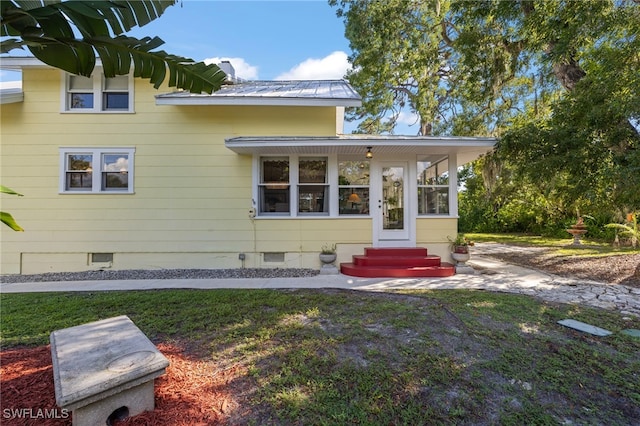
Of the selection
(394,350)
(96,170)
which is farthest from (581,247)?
(96,170)

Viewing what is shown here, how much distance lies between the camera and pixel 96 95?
7867 mm

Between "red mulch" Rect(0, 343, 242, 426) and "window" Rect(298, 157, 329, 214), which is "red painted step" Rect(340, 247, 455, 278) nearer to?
"window" Rect(298, 157, 329, 214)

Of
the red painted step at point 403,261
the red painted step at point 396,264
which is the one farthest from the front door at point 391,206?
the red painted step at point 403,261

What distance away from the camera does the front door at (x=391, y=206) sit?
7.95m

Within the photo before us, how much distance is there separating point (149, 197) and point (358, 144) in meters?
5.56

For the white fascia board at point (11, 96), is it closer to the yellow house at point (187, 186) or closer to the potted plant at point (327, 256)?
the yellow house at point (187, 186)

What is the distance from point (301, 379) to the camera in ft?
8.57

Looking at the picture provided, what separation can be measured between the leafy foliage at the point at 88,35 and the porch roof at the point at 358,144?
12.0 ft

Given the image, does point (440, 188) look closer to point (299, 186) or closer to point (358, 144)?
point (358, 144)

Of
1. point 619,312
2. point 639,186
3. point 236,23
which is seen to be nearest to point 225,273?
point 236,23

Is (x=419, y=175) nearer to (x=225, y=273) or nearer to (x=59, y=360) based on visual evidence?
(x=225, y=273)

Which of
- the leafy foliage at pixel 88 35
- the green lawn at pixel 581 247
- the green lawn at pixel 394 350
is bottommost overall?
the green lawn at pixel 394 350

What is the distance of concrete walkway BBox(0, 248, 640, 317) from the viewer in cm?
553

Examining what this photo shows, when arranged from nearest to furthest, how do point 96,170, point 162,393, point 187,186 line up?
point 162,393, point 96,170, point 187,186
